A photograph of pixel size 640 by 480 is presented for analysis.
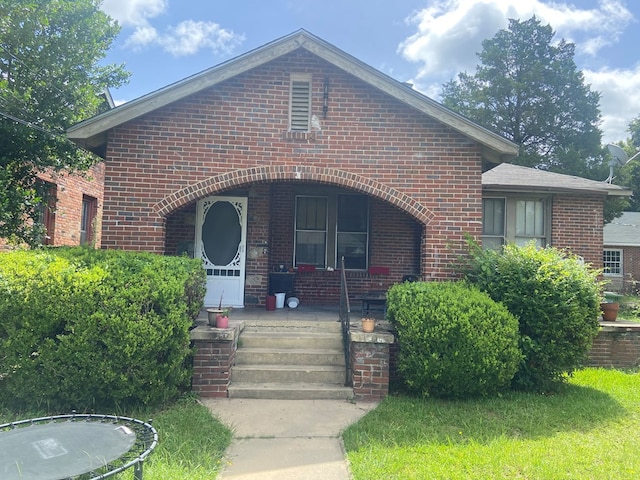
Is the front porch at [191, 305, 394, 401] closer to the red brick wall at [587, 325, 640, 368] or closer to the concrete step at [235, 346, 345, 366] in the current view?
the concrete step at [235, 346, 345, 366]

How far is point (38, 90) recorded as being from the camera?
348 inches

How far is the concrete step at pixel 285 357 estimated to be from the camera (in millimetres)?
6051

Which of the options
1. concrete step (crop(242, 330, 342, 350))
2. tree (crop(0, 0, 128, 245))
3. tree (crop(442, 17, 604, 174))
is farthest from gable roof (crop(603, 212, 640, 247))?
tree (crop(0, 0, 128, 245))

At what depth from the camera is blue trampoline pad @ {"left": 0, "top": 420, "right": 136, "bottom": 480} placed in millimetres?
2817

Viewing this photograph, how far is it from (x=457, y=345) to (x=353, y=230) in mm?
4886

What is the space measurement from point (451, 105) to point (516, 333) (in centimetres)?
2833

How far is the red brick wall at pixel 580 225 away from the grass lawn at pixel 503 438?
534 cm

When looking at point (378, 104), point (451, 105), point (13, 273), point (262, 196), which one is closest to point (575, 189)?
point (378, 104)

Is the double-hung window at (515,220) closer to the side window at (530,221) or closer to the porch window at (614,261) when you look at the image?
the side window at (530,221)

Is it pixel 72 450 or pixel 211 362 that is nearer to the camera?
pixel 72 450

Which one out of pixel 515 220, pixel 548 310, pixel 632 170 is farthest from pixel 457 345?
pixel 632 170

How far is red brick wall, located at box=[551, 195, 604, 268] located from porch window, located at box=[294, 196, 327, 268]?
559 centimetres

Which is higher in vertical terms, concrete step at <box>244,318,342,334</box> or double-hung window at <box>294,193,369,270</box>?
double-hung window at <box>294,193,369,270</box>

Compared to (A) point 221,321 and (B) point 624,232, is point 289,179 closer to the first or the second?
(A) point 221,321
